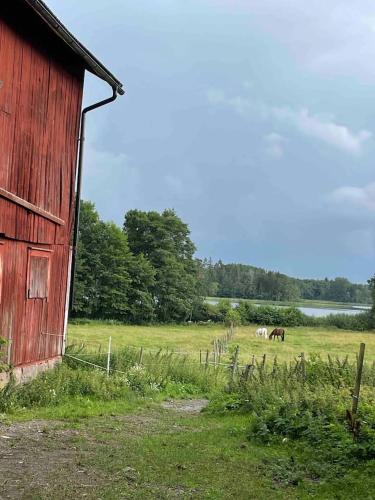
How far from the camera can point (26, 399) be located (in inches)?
448

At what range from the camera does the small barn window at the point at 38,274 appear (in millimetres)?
12680

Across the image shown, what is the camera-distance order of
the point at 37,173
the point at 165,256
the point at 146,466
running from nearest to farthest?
the point at 146,466 < the point at 37,173 < the point at 165,256

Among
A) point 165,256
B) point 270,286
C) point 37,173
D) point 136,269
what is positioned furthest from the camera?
point 270,286

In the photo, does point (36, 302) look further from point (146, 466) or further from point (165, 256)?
point (165, 256)

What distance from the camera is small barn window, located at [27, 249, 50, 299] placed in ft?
41.6

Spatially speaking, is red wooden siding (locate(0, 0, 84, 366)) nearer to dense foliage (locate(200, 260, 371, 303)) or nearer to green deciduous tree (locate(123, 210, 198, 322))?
green deciduous tree (locate(123, 210, 198, 322))

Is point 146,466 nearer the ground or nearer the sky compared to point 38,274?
nearer the ground

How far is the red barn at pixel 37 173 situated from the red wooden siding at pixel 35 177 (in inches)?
0.8

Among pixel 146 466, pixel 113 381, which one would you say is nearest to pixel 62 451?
pixel 146 466

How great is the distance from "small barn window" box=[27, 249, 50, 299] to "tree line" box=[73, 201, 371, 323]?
47.0m

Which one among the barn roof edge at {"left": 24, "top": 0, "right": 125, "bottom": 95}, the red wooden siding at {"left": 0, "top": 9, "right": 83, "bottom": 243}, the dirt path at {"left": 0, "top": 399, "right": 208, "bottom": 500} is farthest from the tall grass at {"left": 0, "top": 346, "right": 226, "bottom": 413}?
the barn roof edge at {"left": 24, "top": 0, "right": 125, "bottom": 95}

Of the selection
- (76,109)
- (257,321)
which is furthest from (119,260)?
(76,109)

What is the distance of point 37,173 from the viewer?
12.7 meters

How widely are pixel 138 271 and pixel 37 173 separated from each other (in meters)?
54.2
